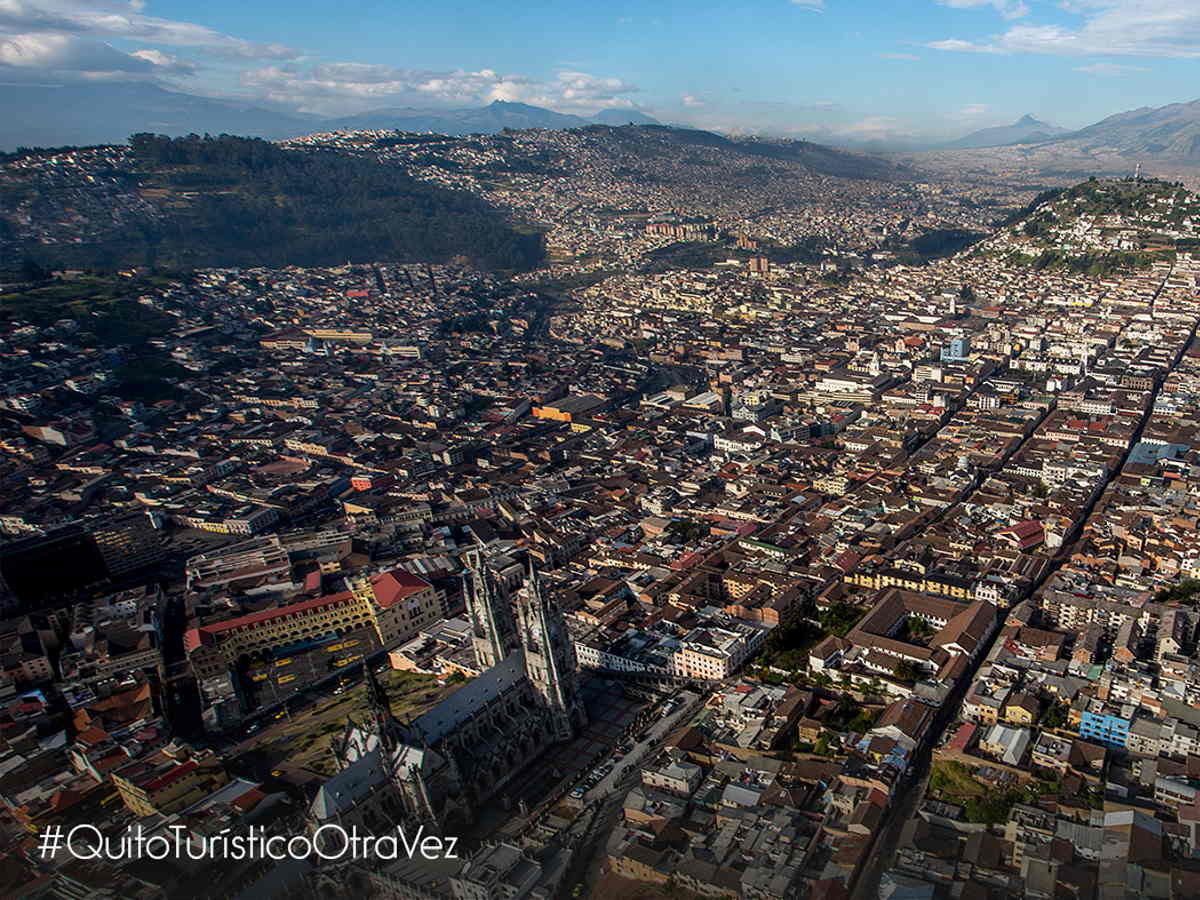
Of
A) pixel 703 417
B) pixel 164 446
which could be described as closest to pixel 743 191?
pixel 703 417

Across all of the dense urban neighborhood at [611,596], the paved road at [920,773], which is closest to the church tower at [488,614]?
the dense urban neighborhood at [611,596]

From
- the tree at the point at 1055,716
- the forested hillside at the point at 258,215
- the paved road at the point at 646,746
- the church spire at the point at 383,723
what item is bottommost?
the paved road at the point at 646,746

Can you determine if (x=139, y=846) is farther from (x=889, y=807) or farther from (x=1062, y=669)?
(x=1062, y=669)

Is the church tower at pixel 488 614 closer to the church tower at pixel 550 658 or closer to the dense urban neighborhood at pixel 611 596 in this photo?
the dense urban neighborhood at pixel 611 596

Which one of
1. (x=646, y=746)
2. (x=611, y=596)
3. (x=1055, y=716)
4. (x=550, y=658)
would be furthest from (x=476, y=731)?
(x=1055, y=716)

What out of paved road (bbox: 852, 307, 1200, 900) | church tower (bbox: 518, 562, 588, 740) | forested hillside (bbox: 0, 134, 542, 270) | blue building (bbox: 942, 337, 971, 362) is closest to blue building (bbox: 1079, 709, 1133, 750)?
paved road (bbox: 852, 307, 1200, 900)

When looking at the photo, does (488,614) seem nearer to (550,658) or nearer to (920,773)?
(550,658)
